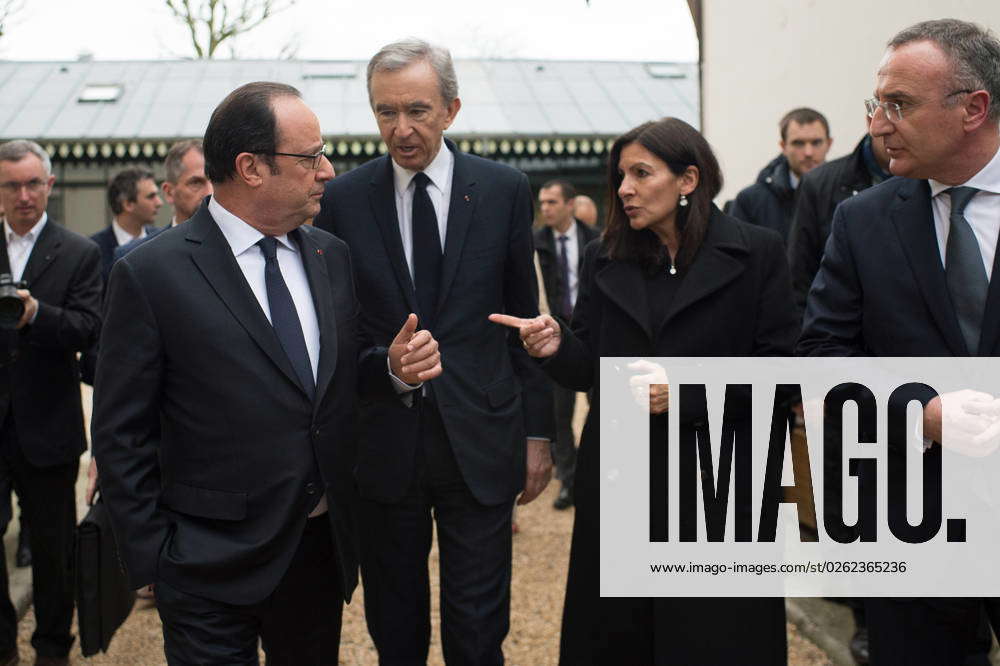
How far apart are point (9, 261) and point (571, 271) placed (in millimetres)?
4145

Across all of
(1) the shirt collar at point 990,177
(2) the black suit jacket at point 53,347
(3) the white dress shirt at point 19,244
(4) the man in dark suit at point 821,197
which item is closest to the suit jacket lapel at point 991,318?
(1) the shirt collar at point 990,177

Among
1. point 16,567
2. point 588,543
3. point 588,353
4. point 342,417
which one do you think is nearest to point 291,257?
point 342,417

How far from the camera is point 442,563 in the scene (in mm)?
3191

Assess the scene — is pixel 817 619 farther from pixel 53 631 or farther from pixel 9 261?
pixel 9 261

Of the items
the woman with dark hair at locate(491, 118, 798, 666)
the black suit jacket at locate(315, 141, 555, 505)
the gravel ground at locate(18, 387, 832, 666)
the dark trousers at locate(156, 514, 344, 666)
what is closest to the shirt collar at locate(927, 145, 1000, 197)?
the woman with dark hair at locate(491, 118, 798, 666)

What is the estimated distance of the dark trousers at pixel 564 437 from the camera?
7031 mm

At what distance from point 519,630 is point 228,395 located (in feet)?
9.33

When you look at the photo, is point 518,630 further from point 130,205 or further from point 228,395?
point 130,205

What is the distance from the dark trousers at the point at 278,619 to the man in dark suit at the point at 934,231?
1450 mm

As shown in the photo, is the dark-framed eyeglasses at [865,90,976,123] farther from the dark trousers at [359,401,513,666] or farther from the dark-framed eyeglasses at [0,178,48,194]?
the dark-framed eyeglasses at [0,178,48,194]

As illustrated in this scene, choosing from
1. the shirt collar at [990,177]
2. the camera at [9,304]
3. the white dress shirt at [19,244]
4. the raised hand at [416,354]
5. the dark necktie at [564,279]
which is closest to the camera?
the shirt collar at [990,177]

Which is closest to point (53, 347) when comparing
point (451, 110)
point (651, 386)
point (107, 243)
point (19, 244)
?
point (19, 244)

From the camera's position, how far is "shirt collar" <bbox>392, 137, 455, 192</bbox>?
10.3 ft

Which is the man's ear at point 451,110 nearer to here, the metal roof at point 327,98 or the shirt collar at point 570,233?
the shirt collar at point 570,233
